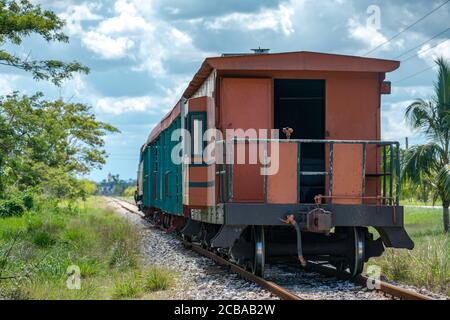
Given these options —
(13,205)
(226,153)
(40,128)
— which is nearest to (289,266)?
(226,153)

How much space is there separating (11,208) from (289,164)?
1930cm

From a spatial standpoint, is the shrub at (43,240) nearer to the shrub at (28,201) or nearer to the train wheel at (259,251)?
the train wheel at (259,251)

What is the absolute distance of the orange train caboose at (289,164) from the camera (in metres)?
9.98

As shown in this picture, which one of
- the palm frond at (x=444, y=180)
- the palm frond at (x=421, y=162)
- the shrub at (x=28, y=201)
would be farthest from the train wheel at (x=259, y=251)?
the shrub at (x=28, y=201)

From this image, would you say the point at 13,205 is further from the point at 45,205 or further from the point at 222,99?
the point at 222,99

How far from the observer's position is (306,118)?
12.4 m

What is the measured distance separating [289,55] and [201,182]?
245cm

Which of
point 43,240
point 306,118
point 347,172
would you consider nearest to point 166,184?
point 43,240

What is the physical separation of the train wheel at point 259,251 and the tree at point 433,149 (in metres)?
10.1

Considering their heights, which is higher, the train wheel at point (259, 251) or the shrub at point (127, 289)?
the train wheel at point (259, 251)

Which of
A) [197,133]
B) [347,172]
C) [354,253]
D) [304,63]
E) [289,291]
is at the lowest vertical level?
[289,291]

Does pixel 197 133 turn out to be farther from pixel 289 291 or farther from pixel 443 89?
pixel 443 89

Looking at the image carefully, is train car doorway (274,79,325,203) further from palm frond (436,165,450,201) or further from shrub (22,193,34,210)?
shrub (22,193,34,210)

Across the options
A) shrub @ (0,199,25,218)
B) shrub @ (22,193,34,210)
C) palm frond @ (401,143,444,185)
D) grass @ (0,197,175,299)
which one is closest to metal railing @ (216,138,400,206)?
grass @ (0,197,175,299)
